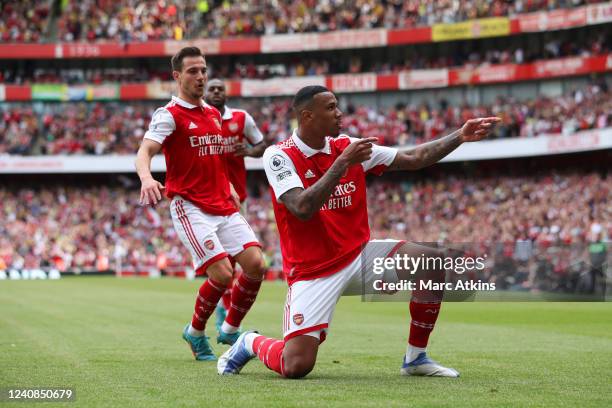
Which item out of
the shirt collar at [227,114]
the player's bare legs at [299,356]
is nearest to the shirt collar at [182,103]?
the shirt collar at [227,114]

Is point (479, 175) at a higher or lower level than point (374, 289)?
lower

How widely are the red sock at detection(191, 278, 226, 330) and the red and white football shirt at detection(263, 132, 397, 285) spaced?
6.35ft

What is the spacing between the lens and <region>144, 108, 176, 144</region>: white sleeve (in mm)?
9492

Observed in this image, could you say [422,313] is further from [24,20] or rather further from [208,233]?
[24,20]

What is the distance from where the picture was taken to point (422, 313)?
25.7ft

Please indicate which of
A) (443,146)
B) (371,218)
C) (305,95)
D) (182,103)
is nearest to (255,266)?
(182,103)

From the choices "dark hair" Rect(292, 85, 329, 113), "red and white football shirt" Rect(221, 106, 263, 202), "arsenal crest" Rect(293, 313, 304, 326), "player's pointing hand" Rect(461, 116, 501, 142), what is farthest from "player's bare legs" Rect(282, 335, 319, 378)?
"red and white football shirt" Rect(221, 106, 263, 202)

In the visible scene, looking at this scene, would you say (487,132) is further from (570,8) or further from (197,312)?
(570,8)

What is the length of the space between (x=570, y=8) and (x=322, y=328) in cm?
3944

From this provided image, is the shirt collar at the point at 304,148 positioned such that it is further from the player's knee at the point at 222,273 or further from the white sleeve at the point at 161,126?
the player's knee at the point at 222,273

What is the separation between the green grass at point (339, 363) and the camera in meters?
6.47

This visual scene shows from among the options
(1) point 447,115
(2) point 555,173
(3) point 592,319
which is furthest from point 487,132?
(1) point 447,115

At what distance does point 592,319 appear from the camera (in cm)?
1667

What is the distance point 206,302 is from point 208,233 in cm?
67
